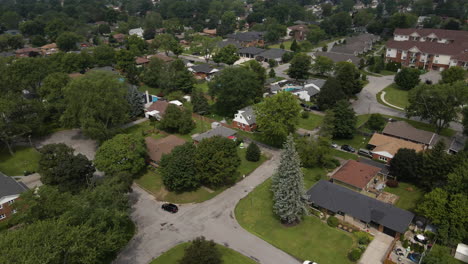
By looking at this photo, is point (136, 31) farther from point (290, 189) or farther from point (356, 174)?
point (290, 189)

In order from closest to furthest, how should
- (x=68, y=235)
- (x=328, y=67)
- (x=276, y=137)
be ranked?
(x=68, y=235) < (x=276, y=137) < (x=328, y=67)

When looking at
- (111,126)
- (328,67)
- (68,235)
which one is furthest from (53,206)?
(328,67)

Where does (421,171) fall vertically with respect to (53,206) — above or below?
below

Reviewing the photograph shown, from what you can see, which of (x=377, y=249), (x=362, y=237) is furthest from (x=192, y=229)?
(x=377, y=249)

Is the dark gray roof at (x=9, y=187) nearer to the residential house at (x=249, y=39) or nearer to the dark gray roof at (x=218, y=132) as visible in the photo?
the dark gray roof at (x=218, y=132)

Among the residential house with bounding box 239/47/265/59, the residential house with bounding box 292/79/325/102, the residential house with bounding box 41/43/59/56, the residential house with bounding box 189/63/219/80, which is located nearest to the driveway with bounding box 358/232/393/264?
the residential house with bounding box 292/79/325/102

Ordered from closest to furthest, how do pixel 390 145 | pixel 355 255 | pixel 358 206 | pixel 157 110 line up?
pixel 355 255
pixel 358 206
pixel 390 145
pixel 157 110

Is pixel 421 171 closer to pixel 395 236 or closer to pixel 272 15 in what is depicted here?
pixel 395 236

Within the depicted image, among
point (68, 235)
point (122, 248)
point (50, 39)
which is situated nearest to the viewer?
point (68, 235)
